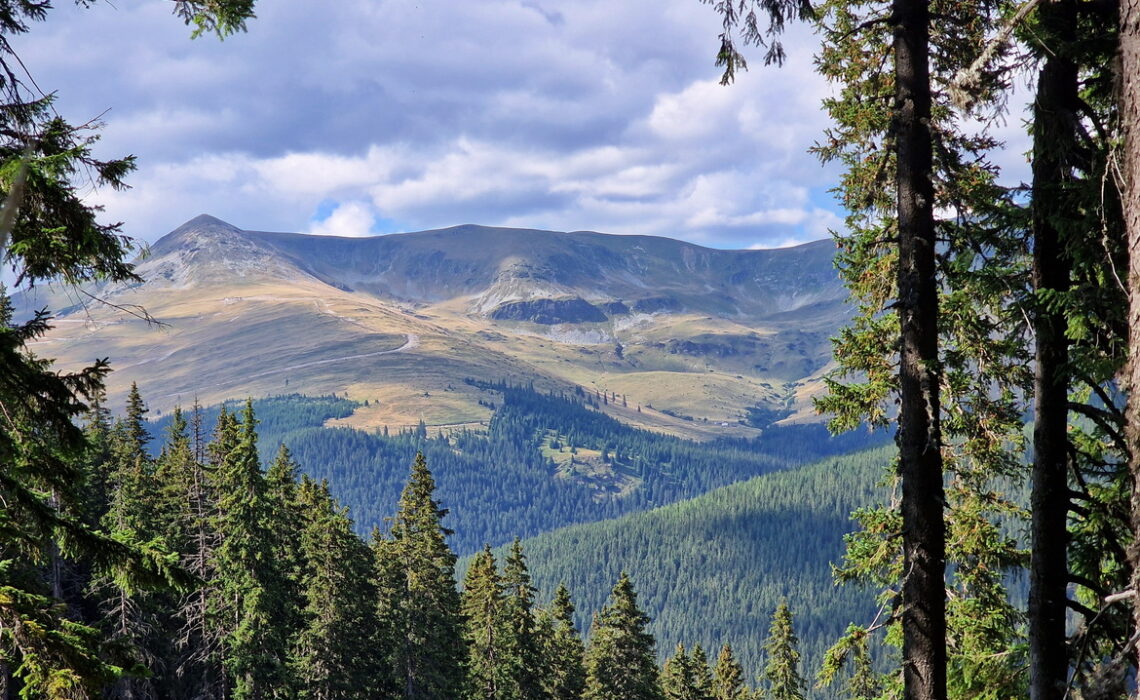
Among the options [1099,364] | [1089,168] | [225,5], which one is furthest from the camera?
[225,5]

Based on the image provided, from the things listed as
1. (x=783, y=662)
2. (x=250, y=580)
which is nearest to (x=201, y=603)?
(x=250, y=580)

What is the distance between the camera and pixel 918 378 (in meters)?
8.60

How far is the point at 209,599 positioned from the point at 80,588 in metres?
→ 4.99

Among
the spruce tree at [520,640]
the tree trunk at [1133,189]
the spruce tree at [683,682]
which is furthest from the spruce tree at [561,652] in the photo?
the tree trunk at [1133,189]

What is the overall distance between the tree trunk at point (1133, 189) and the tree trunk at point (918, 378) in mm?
2864

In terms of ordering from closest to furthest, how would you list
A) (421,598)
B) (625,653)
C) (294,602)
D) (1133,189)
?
(1133,189), (294,602), (421,598), (625,653)

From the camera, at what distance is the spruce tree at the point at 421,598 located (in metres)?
36.0

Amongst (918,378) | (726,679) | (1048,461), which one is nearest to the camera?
(1048,461)

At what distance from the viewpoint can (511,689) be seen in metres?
40.3

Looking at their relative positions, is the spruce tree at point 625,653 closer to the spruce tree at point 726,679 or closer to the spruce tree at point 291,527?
the spruce tree at point 726,679

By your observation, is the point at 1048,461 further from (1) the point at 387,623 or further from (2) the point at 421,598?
(2) the point at 421,598

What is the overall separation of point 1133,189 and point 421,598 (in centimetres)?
3444

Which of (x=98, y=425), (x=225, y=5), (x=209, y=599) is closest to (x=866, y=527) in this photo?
(x=225, y=5)

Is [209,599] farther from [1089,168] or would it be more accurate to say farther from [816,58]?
[1089,168]
